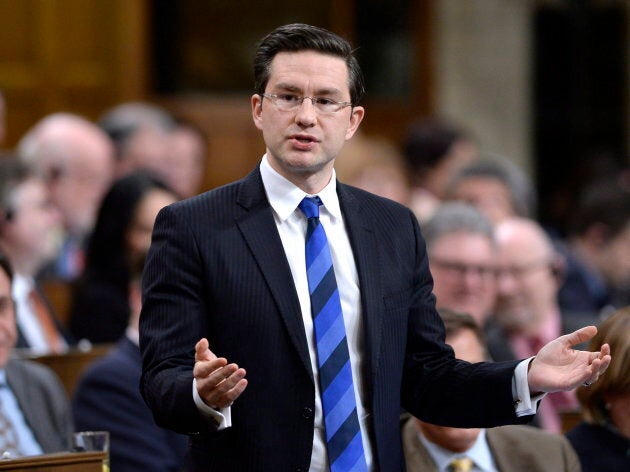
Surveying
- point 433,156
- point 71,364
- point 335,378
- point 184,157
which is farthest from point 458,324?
point 433,156

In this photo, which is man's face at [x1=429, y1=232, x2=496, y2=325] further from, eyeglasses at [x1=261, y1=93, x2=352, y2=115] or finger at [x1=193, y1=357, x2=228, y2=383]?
finger at [x1=193, y1=357, x2=228, y2=383]

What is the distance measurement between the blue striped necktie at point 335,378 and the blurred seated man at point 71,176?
445 cm

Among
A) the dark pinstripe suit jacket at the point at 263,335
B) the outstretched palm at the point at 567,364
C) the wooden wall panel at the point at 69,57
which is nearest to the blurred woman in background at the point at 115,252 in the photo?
the dark pinstripe suit jacket at the point at 263,335

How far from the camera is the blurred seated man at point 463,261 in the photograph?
5.37m

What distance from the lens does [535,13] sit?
12.0 metres

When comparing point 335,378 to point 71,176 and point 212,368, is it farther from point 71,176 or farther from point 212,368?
point 71,176

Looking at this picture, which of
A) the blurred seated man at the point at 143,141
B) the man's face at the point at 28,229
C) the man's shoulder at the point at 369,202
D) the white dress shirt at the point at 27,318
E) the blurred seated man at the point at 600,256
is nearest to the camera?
the man's shoulder at the point at 369,202

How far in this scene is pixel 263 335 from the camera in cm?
294

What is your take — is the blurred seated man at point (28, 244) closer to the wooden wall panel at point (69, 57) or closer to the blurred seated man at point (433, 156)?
the blurred seated man at point (433, 156)

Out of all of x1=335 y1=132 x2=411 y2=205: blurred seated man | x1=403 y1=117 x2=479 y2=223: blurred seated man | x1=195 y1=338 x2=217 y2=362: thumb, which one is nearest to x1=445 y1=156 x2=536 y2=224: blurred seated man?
x1=335 y1=132 x2=411 y2=205: blurred seated man

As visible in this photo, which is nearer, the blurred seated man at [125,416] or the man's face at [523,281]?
the blurred seated man at [125,416]

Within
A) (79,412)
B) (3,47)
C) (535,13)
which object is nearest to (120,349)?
(79,412)

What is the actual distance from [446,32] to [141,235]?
6142mm

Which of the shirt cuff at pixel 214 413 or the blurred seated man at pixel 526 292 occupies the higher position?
the shirt cuff at pixel 214 413
